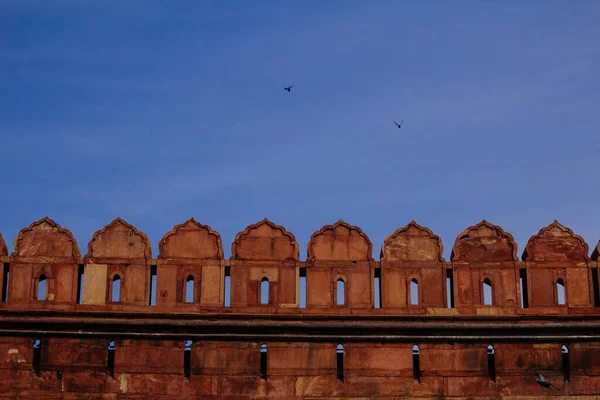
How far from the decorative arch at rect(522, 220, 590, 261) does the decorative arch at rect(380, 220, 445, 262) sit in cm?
128

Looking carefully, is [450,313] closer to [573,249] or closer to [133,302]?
[573,249]

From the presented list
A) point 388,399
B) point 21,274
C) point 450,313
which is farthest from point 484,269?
point 21,274

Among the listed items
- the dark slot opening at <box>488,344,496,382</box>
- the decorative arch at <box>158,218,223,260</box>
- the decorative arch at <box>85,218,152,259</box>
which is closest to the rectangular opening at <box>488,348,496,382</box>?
the dark slot opening at <box>488,344,496,382</box>

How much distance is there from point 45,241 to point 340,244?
13.7 feet

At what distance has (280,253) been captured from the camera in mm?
25297

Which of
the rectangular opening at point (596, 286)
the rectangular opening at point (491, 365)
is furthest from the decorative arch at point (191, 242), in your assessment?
the rectangular opening at point (596, 286)

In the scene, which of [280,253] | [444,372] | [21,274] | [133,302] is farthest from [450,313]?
[21,274]

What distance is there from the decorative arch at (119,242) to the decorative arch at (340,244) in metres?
2.36

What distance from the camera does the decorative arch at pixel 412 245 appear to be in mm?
25312

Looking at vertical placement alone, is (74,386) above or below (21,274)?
below

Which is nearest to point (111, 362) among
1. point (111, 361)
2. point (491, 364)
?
point (111, 361)

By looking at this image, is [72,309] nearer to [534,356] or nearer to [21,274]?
[21,274]

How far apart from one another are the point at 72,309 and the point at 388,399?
14.9 ft

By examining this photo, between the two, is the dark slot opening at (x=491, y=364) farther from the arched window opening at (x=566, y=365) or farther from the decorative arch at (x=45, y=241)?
the decorative arch at (x=45, y=241)
